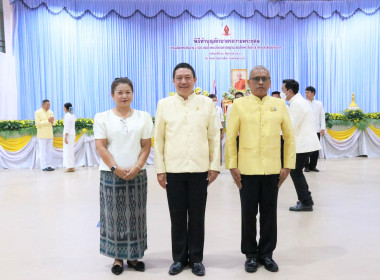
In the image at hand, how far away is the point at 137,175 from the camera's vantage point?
2777mm

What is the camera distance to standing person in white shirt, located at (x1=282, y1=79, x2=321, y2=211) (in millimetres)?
4332

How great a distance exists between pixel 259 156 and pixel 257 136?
0.14 m

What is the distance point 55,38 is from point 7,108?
2.39 metres

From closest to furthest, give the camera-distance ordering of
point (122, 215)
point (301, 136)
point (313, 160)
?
point (122, 215)
point (301, 136)
point (313, 160)

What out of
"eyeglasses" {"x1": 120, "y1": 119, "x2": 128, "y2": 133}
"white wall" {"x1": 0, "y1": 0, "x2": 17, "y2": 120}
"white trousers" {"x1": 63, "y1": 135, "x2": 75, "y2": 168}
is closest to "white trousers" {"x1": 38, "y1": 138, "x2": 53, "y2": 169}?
"white trousers" {"x1": 63, "y1": 135, "x2": 75, "y2": 168}

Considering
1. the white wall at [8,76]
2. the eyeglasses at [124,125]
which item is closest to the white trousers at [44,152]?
the white wall at [8,76]

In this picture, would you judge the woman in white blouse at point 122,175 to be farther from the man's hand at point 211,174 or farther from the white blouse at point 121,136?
the man's hand at point 211,174

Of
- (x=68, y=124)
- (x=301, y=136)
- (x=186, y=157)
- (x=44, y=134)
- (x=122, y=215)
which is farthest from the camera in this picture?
(x=44, y=134)

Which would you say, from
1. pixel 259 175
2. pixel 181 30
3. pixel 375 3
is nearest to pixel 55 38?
pixel 181 30

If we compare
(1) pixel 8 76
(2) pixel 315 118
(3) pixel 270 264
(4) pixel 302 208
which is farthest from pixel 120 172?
(1) pixel 8 76

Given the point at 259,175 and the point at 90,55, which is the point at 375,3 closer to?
the point at 90,55

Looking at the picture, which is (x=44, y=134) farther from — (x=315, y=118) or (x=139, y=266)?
(x=139, y=266)

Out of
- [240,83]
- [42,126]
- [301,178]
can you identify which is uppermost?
[240,83]

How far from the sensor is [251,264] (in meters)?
2.79
